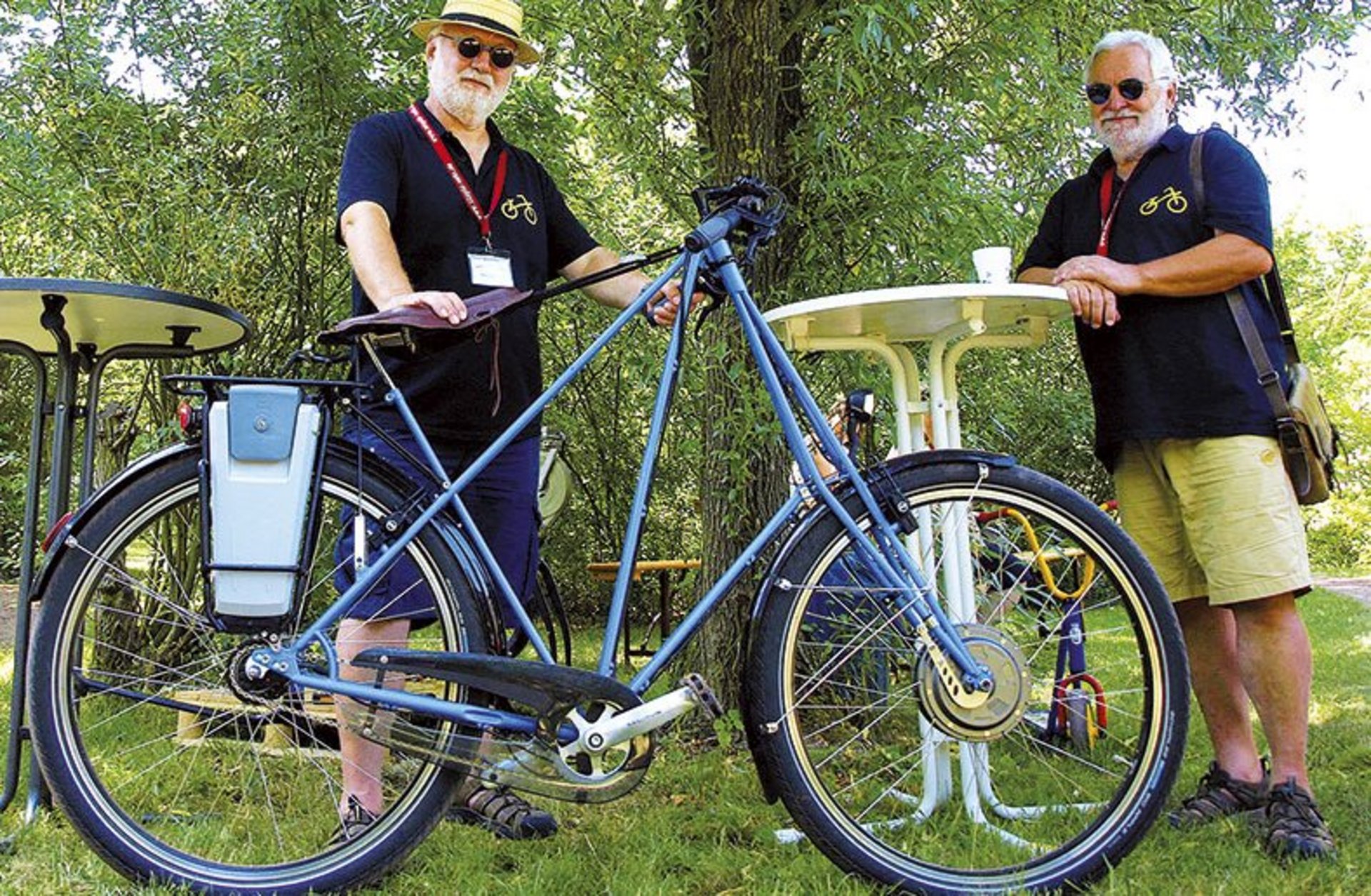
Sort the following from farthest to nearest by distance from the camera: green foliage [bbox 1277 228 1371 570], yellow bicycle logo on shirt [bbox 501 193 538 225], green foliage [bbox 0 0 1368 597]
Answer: green foliage [bbox 1277 228 1371 570] < green foliage [bbox 0 0 1368 597] < yellow bicycle logo on shirt [bbox 501 193 538 225]

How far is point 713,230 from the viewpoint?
195 centimetres

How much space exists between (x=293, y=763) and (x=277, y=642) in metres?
0.89

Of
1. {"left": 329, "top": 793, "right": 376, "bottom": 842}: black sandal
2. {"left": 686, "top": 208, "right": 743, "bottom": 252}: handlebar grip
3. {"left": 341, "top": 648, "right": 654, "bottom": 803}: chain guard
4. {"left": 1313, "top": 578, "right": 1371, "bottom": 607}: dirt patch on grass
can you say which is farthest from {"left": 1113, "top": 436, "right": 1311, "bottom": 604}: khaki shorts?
{"left": 1313, "top": 578, "right": 1371, "bottom": 607}: dirt patch on grass

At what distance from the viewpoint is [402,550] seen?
6.08ft

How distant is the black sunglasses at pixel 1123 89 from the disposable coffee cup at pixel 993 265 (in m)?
0.61

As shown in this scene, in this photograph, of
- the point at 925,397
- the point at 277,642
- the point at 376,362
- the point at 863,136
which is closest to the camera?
the point at 277,642

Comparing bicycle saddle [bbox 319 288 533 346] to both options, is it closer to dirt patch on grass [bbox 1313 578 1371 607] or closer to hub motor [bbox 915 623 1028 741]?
hub motor [bbox 915 623 1028 741]

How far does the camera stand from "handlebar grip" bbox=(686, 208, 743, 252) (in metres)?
1.94

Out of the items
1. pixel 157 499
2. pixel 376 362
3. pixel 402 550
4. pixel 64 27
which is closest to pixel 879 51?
pixel 376 362

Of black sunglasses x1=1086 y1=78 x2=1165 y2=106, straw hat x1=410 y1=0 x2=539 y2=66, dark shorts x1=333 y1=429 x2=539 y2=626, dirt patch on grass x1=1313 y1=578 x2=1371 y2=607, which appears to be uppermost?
straw hat x1=410 y1=0 x2=539 y2=66

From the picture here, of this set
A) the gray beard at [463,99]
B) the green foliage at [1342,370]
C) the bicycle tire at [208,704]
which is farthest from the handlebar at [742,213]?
the green foliage at [1342,370]

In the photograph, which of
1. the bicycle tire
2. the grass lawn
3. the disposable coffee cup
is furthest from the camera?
the disposable coffee cup

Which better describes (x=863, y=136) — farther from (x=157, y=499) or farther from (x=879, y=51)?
(x=157, y=499)

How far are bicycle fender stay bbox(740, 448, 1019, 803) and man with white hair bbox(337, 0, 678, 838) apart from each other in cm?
49
